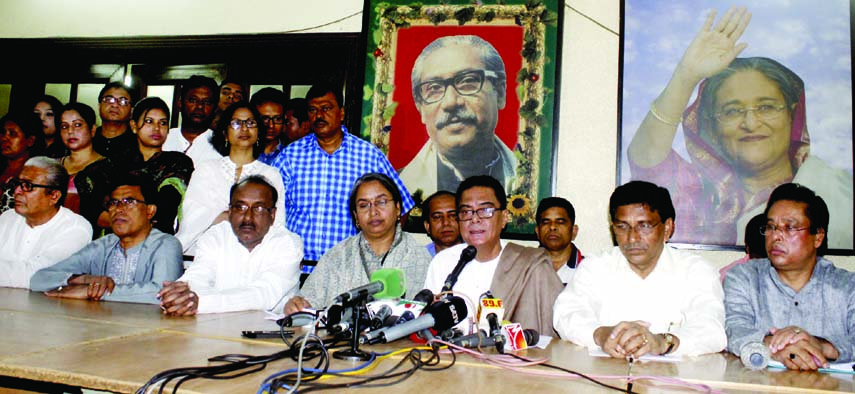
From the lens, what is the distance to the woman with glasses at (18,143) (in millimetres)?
4332

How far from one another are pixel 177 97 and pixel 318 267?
209 cm

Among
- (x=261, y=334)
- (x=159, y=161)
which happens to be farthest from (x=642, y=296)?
(x=159, y=161)

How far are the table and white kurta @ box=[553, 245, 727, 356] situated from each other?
0.41 feet

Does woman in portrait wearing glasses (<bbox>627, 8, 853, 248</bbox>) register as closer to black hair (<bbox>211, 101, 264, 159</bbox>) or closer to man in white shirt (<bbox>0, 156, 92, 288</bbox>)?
black hair (<bbox>211, 101, 264, 159</bbox>)

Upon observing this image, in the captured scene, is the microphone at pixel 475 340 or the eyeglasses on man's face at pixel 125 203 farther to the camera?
the eyeglasses on man's face at pixel 125 203

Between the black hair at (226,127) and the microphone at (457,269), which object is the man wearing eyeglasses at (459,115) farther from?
the microphone at (457,269)

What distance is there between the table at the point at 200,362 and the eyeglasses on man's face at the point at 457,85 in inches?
78.3

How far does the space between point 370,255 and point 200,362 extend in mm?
1390

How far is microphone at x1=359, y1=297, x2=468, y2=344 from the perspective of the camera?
1.51 m

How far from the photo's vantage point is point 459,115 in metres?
3.66

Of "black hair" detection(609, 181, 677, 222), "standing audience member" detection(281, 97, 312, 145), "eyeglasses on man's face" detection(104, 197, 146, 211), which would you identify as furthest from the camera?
"standing audience member" detection(281, 97, 312, 145)

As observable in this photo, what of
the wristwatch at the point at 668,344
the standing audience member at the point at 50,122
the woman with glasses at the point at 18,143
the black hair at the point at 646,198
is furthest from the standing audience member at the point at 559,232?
the woman with glasses at the point at 18,143

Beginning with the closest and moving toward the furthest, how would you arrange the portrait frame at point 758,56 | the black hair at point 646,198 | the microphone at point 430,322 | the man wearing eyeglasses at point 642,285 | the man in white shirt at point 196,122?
the microphone at point 430,322
the man wearing eyeglasses at point 642,285
the black hair at point 646,198
the portrait frame at point 758,56
the man in white shirt at point 196,122

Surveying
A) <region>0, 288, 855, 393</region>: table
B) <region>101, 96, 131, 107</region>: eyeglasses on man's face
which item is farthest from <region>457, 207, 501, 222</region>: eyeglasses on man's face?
<region>101, 96, 131, 107</region>: eyeglasses on man's face
